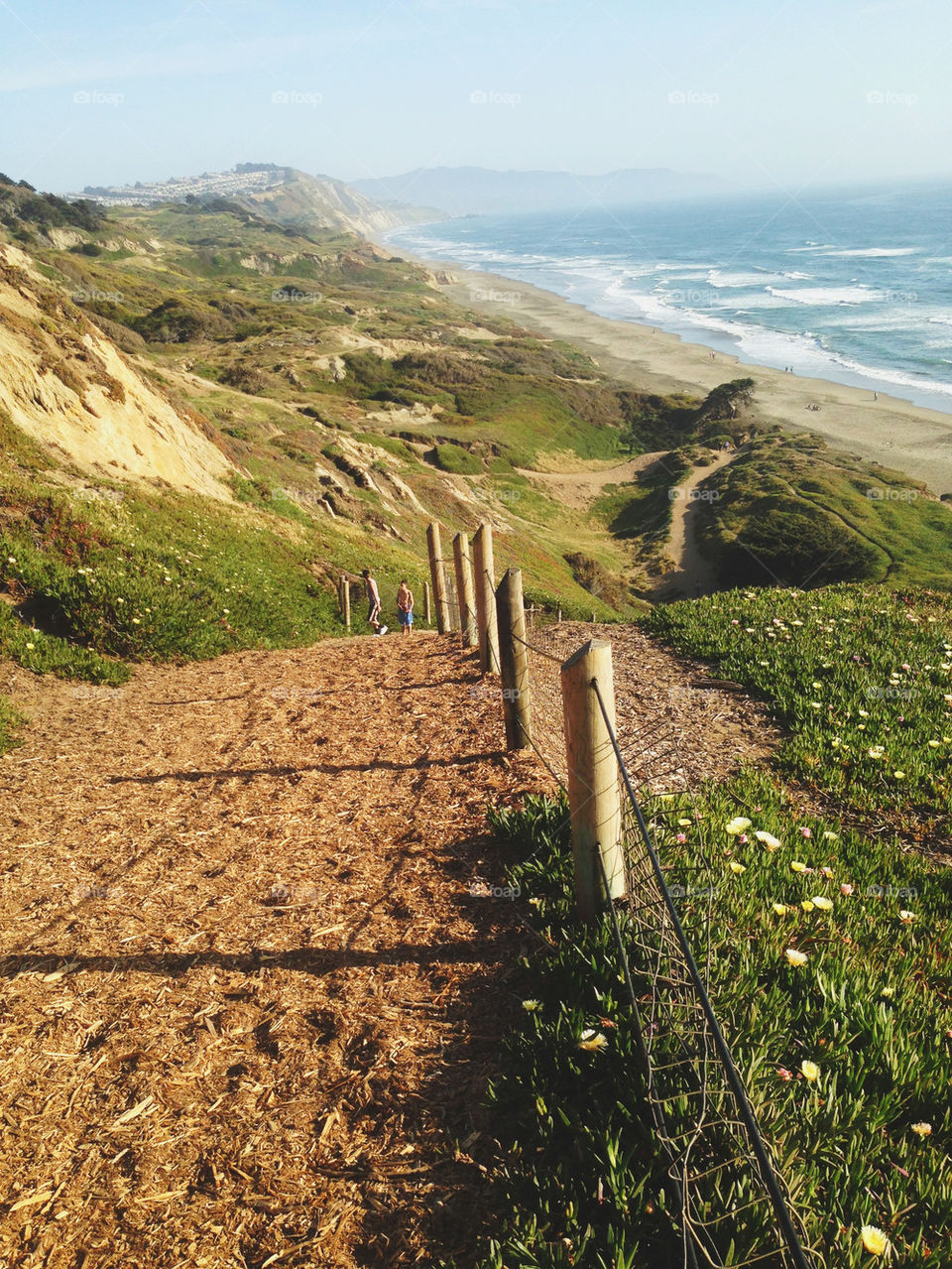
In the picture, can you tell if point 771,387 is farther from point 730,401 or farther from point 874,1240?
point 874,1240

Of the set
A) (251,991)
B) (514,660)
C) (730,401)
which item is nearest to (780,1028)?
(251,991)

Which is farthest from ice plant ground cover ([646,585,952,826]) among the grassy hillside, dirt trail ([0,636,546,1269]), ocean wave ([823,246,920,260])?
ocean wave ([823,246,920,260])

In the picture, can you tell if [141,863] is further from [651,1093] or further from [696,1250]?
[696,1250]

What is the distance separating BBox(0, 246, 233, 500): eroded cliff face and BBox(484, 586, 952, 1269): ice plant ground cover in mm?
15090

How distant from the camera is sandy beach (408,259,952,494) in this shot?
50125 millimetres

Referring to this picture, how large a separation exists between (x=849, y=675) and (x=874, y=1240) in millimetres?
7458

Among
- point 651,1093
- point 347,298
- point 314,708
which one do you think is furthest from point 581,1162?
point 347,298

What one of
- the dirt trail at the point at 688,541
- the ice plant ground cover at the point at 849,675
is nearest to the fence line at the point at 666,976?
the ice plant ground cover at the point at 849,675

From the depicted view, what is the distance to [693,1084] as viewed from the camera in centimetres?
299

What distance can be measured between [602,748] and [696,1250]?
197 centimetres

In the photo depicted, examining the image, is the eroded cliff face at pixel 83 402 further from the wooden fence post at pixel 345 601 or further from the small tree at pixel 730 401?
the small tree at pixel 730 401

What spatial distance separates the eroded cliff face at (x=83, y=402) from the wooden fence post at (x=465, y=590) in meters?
10.2

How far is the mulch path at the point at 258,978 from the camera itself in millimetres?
2912

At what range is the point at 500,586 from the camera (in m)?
6.32
